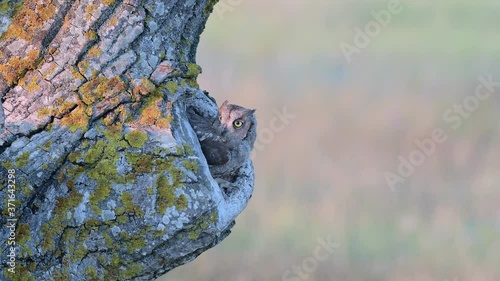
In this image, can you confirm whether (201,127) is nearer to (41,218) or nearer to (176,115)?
(176,115)

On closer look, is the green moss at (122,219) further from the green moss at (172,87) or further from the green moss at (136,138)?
the green moss at (172,87)

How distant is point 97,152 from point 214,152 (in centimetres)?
74

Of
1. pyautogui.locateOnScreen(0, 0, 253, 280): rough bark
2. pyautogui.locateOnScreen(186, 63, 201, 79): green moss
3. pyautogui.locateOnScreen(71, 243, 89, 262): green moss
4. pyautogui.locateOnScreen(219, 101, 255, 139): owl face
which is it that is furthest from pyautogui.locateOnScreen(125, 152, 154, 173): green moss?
pyautogui.locateOnScreen(219, 101, 255, 139): owl face

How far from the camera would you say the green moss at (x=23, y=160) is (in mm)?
3793

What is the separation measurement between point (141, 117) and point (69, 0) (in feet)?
2.31

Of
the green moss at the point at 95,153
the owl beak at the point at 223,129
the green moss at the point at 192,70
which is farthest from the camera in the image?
the owl beak at the point at 223,129

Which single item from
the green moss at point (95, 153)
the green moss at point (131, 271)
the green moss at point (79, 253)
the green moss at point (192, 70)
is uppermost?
the green moss at point (192, 70)

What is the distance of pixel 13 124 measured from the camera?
3.86 meters

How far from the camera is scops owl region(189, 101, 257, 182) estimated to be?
14.1 ft

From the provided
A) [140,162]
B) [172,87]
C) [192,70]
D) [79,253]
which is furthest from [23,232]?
[192,70]

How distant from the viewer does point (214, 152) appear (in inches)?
170

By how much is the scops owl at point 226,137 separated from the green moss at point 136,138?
0.47m

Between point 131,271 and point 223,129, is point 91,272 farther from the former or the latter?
point 223,129

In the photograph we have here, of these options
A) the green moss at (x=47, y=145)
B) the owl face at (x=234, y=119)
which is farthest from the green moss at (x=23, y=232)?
the owl face at (x=234, y=119)
